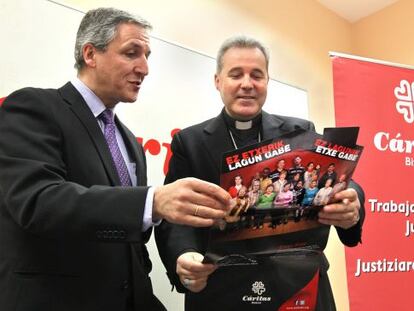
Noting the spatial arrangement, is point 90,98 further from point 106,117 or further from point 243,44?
point 243,44

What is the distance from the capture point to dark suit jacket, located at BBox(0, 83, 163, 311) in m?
0.91

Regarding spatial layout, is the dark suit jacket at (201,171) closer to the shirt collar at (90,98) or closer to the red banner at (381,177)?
the shirt collar at (90,98)

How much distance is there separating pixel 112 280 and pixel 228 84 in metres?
0.82

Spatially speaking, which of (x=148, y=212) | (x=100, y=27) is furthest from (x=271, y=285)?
(x=100, y=27)

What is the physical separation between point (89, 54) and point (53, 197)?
671mm

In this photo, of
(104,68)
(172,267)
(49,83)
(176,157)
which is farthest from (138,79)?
(172,267)

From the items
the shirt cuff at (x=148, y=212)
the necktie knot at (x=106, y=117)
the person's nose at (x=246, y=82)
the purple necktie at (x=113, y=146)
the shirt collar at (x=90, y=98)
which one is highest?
the person's nose at (x=246, y=82)

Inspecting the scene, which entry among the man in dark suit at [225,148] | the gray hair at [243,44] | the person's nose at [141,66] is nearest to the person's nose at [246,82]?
the man in dark suit at [225,148]

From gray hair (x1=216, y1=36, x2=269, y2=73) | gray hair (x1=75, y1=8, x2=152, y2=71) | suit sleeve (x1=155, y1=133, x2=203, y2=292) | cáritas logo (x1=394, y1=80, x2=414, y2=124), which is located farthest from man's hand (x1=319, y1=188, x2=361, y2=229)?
cáritas logo (x1=394, y1=80, x2=414, y2=124)

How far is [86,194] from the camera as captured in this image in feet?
3.01

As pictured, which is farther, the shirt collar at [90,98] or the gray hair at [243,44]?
the gray hair at [243,44]

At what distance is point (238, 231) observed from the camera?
990 mm

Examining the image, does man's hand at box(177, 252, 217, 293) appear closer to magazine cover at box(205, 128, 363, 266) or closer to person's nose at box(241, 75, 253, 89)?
magazine cover at box(205, 128, 363, 266)

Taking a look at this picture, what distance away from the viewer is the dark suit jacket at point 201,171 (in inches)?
50.7
